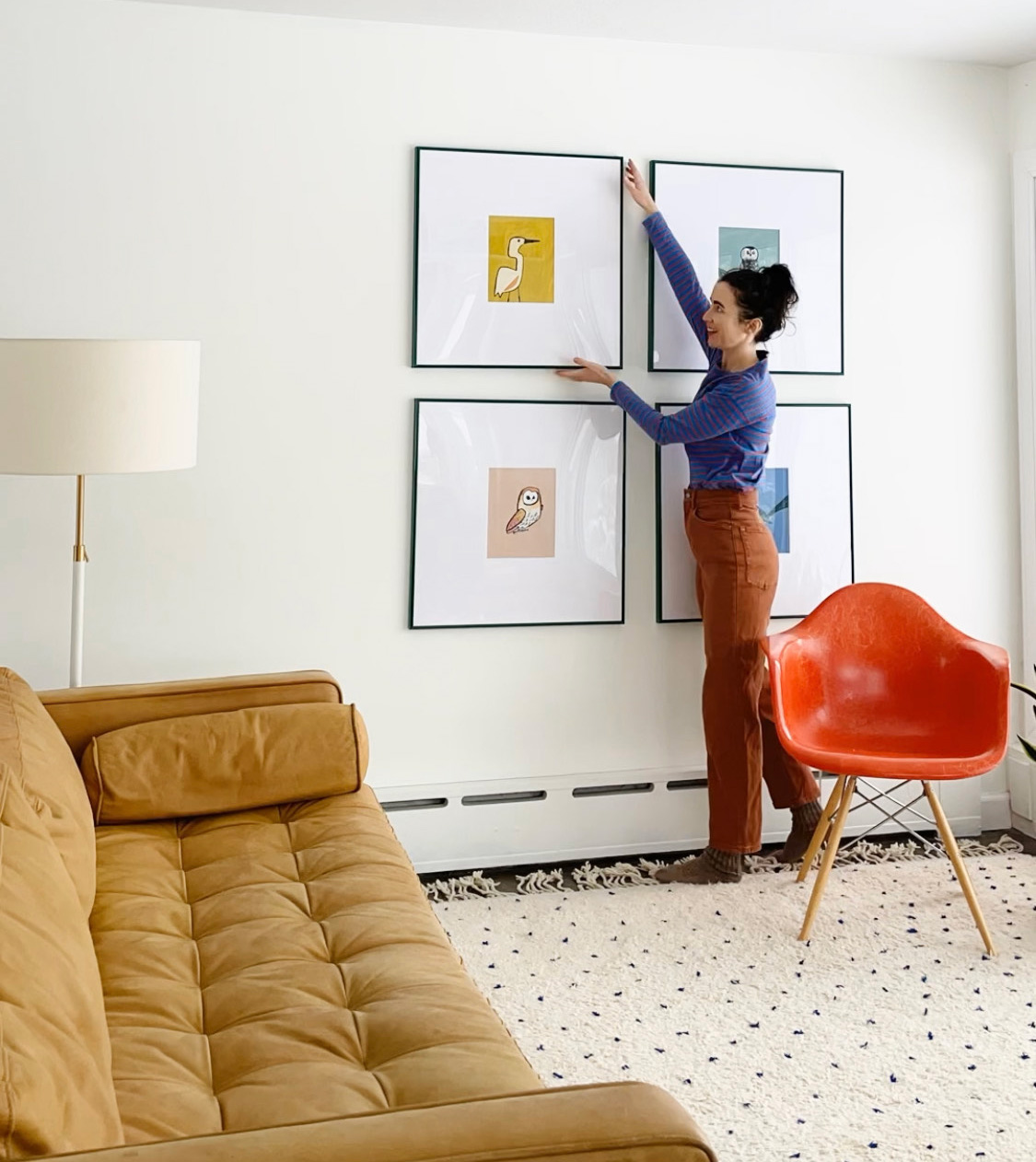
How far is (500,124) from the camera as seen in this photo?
343 centimetres

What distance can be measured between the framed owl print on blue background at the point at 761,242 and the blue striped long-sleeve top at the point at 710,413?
77 millimetres

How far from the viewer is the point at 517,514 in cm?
350

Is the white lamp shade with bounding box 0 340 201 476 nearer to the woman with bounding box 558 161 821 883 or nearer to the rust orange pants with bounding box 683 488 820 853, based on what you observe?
the woman with bounding box 558 161 821 883

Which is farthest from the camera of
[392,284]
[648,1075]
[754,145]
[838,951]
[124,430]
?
[754,145]

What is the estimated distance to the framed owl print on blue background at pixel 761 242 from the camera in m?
3.56

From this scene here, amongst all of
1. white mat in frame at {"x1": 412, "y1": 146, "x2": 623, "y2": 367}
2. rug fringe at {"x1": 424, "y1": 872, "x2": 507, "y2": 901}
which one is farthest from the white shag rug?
white mat in frame at {"x1": 412, "y1": 146, "x2": 623, "y2": 367}

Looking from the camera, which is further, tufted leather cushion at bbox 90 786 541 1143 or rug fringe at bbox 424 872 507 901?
rug fringe at bbox 424 872 507 901

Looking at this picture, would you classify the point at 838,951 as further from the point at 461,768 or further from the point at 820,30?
the point at 820,30

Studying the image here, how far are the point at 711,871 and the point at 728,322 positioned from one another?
1559 millimetres

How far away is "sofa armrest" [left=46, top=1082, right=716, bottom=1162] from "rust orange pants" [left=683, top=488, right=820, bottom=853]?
2.26m

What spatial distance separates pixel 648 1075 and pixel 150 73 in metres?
2.74

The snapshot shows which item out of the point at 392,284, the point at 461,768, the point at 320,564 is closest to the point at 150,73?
the point at 392,284

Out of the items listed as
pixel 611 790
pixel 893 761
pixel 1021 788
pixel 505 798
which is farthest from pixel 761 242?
pixel 1021 788

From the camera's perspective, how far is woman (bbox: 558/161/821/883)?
11.0 ft
